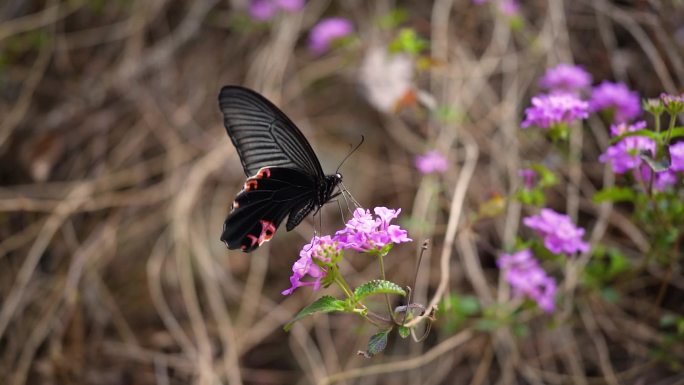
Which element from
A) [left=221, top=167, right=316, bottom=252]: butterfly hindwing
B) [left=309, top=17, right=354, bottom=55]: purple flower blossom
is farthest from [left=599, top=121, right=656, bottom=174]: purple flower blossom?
[left=309, top=17, right=354, bottom=55]: purple flower blossom

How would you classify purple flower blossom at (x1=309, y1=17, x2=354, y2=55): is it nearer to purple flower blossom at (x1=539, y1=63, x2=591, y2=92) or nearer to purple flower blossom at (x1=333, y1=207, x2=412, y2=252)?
purple flower blossom at (x1=539, y1=63, x2=591, y2=92)

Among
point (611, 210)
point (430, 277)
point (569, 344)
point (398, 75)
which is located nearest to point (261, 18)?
point (398, 75)

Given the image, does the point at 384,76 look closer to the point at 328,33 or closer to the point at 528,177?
the point at 328,33

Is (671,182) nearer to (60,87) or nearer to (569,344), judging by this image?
(569,344)

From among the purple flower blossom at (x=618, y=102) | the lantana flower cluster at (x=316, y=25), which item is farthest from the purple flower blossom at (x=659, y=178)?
the lantana flower cluster at (x=316, y=25)

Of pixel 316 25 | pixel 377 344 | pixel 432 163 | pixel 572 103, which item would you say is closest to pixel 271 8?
pixel 316 25

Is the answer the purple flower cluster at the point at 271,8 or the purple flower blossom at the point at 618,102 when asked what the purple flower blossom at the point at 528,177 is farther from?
the purple flower cluster at the point at 271,8
